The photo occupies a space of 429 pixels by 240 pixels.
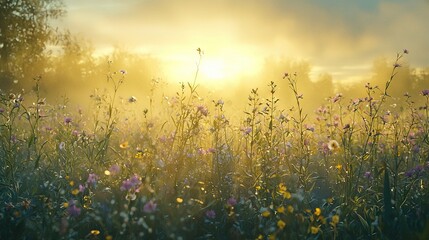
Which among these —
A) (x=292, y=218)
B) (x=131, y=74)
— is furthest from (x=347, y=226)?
(x=131, y=74)

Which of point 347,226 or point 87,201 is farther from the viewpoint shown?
point 87,201

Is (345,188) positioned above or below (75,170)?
below

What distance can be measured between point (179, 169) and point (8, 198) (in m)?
1.76

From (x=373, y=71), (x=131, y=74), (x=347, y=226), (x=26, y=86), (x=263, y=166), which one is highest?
(x=373, y=71)

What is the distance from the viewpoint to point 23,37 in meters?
25.7

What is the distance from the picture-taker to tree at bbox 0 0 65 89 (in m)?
24.8

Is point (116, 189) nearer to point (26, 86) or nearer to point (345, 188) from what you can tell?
point (345, 188)

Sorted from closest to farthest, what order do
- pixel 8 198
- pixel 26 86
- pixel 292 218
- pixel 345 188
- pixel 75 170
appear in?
pixel 292 218, pixel 345 188, pixel 8 198, pixel 75 170, pixel 26 86

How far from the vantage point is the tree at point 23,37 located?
2481 centimetres

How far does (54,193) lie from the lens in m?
4.46

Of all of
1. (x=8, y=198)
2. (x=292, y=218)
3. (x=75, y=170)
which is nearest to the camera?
(x=292, y=218)

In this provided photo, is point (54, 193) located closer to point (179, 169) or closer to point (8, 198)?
point (8, 198)

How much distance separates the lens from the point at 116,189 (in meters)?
4.16

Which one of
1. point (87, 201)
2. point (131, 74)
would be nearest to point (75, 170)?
point (87, 201)
